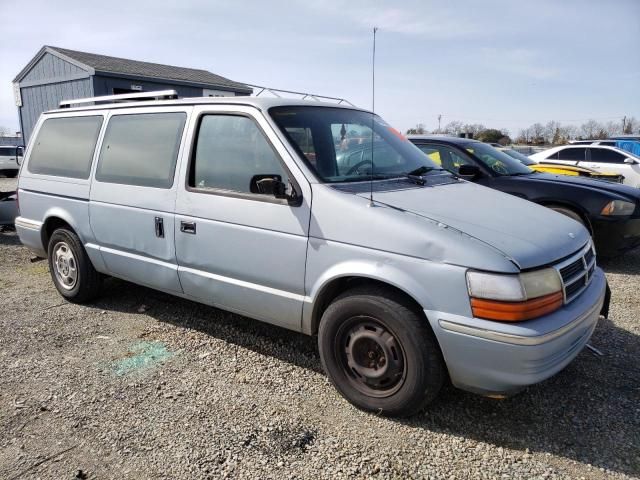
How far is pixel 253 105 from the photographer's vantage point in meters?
3.44

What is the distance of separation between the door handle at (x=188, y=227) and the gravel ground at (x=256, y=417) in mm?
960

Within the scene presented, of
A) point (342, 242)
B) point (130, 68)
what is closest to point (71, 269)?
point (342, 242)

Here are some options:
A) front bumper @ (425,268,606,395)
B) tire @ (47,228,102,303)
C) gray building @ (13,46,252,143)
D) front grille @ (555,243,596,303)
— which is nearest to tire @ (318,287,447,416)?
front bumper @ (425,268,606,395)

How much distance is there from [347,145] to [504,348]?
1.87m

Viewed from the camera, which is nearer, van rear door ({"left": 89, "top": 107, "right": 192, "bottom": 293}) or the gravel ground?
the gravel ground

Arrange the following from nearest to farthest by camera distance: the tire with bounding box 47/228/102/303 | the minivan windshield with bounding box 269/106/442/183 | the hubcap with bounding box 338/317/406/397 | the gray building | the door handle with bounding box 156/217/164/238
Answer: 1. the hubcap with bounding box 338/317/406/397
2. the minivan windshield with bounding box 269/106/442/183
3. the door handle with bounding box 156/217/164/238
4. the tire with bounding box 47/228/102/303
5. the gray building

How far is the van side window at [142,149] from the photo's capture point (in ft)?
12.5

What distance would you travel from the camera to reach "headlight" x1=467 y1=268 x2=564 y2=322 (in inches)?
97.0

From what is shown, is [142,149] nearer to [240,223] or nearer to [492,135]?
[240,223]

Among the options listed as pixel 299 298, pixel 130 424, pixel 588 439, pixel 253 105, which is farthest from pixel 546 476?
pixel 253 105

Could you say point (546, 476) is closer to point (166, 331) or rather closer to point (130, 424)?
point (130, 424)

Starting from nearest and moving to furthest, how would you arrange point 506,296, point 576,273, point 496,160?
point 506,296 → point 576,273 → point 496,160

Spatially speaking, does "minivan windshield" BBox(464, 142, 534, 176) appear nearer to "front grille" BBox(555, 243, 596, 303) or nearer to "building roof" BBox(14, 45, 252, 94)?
"front grille" BBox(555, 243, 596, 303)

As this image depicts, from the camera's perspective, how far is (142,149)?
4020mm
